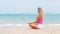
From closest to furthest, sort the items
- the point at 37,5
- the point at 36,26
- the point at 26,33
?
the point at 26,33, the point at 36,26, the point at 37,5

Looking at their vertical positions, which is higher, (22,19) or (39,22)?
(39,22)

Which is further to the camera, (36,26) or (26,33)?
(36,26)

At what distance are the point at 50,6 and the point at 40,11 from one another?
3.49 ft

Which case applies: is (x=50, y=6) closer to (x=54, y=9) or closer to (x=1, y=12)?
(x=54, y=9)

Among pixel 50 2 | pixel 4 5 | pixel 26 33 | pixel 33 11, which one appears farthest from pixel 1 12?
pixel 26 33

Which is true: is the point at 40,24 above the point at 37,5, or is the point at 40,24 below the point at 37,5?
below

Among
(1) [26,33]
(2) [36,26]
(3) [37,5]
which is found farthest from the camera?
(3) [37,5]

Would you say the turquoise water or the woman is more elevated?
the woman

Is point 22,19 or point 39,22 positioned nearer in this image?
point 39,22

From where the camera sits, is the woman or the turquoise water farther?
the turquoise water

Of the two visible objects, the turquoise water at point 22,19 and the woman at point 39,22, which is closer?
the woman at point 39,22

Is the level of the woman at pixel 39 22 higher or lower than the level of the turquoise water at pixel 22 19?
higher

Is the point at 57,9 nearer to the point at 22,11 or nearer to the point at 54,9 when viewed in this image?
the point at 54,9

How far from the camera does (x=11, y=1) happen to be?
11.1 feet
